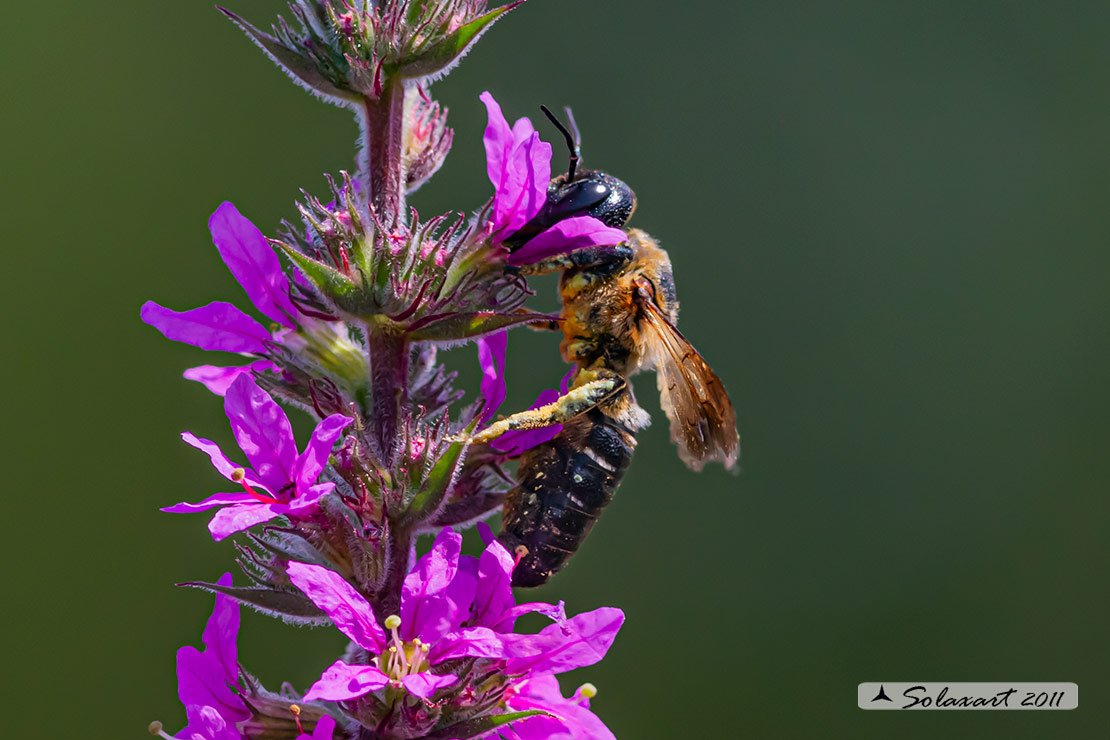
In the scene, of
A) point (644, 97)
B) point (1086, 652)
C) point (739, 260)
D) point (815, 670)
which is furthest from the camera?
point (644, 97)

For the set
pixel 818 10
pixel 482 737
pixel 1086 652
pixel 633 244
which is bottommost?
pixel 482 737

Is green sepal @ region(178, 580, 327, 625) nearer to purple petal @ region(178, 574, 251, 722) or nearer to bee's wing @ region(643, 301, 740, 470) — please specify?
purple petal @ region(178, 574, 251, 722)

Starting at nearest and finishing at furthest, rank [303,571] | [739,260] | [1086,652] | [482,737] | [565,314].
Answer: [303,571] < [482,737] < [565,314] < [1086,652] < [739,260]

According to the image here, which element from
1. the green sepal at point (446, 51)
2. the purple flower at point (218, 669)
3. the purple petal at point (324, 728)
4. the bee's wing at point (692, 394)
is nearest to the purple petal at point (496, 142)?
the green sepal at point (446, 51)

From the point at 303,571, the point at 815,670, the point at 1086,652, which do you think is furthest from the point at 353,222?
the point at 1086,652

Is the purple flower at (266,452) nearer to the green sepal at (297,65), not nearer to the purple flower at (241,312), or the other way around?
the purple flower at (241,312)

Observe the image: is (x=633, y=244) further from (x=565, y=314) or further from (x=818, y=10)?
(x=818, y=10)

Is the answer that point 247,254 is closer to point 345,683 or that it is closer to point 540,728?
point 345,683
